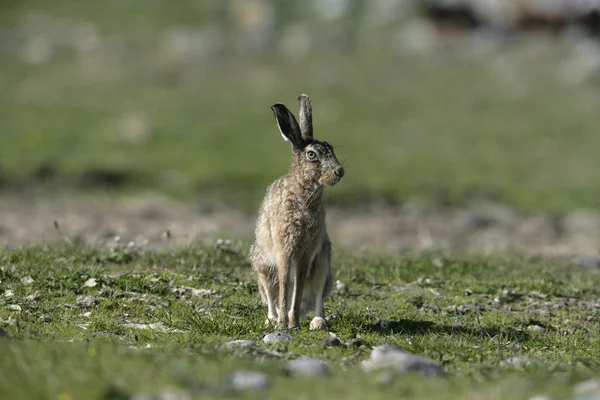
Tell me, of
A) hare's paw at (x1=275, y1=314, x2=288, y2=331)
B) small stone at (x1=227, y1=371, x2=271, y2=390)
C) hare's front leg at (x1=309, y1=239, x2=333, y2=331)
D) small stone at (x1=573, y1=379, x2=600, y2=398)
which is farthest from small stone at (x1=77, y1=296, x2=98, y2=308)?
small stone at (x1=573, y1=379, x2=600, y2=398)

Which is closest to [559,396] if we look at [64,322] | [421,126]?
[64,322]

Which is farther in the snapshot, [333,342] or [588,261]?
[588,261]

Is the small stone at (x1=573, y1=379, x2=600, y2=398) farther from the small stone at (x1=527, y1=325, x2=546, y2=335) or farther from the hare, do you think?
the small stone at (x1=527, y1=325, x2=546, y2=335)

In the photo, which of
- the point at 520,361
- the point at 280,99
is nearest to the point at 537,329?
the point at 520,361

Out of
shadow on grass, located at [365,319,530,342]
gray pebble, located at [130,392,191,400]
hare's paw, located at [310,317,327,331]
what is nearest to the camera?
gray pebble, located at [130,392,191,400]

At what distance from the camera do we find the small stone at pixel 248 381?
7129mm

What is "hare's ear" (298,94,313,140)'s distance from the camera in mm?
10930

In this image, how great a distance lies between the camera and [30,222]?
2194 cm

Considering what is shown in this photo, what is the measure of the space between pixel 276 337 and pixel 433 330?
85.8 inches

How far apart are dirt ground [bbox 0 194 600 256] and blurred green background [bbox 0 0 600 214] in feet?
4.73

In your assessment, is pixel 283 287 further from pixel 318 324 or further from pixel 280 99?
pixel 280 99

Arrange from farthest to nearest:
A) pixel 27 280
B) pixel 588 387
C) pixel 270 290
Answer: pixel 27 280, pixel 270 290, pixel 588 387

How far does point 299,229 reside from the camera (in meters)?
10.8

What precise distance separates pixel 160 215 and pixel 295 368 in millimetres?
15830
